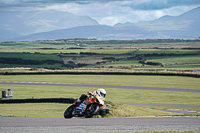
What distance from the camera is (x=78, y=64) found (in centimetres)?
12800

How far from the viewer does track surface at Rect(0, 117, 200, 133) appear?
2092 centimetres

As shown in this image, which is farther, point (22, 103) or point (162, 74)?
point (162, 74)

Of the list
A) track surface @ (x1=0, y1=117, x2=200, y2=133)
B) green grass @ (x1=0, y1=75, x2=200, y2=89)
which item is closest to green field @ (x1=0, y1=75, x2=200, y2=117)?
green grass @ (x1=0, y1=75, x2=200, y2=89)

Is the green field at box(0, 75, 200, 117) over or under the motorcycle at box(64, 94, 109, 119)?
under

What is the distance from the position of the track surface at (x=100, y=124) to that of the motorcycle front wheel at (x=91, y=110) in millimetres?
606

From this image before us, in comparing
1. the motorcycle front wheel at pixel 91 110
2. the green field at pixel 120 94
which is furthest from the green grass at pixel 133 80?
the motorcycle front wheel at pixel 91 110

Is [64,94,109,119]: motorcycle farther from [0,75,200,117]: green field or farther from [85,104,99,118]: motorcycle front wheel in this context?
[0,75,200,117]: green field

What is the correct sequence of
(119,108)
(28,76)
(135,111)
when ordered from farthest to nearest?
(28,76)
(135,111)
(119,108)

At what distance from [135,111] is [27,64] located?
101113 millimetres

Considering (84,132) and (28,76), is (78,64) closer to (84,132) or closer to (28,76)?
(28,76)

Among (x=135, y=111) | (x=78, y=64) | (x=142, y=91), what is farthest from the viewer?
(x=78, y=64)

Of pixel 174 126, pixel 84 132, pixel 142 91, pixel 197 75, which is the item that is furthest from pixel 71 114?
pixel 197 75

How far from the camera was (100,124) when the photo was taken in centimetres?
2241

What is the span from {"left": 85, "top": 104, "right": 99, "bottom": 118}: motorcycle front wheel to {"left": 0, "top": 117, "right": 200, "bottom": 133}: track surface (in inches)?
23.9
